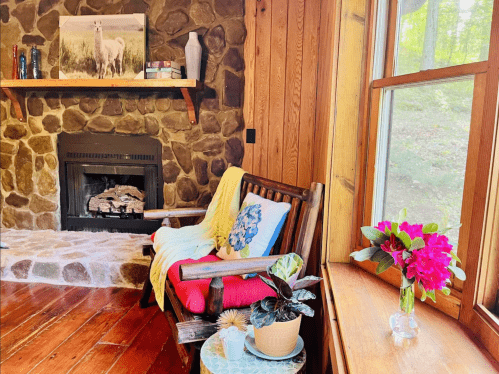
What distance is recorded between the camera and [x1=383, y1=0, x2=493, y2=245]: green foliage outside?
1078mm

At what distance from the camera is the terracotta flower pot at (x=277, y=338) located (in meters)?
1.12

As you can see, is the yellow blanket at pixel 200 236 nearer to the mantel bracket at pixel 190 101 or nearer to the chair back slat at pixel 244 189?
the chair back slat at pixel 244 189

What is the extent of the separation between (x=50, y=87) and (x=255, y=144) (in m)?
1.60

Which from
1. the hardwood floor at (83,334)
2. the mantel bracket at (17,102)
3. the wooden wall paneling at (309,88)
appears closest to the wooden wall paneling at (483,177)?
the hardwood floor at (83,334)

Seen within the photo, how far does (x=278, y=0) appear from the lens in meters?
2.32

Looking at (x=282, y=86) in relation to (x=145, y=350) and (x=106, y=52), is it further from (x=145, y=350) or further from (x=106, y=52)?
(x=145, y=350)

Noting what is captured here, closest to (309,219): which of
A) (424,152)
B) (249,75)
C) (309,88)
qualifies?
(424,152)

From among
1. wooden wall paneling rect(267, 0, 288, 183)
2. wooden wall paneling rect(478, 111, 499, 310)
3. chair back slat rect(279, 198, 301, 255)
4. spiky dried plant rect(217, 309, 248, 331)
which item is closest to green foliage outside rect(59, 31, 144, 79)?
wooden wall paneling rect(267, 0, 288, 183)

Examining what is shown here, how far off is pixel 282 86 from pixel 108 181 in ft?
5.75

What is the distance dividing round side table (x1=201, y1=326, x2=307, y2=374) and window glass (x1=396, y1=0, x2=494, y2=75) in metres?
1.02

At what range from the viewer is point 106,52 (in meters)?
2.80

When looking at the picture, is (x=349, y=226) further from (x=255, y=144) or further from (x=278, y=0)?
(x=278, y=0)

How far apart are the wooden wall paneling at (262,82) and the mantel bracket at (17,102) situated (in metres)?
1.93

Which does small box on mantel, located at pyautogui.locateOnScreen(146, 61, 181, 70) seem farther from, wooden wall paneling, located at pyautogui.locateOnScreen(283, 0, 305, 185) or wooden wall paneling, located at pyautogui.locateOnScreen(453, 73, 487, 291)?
wooden wall paneling, located at pyautogui.locateOnScreen(453, 73, 487, 291)
